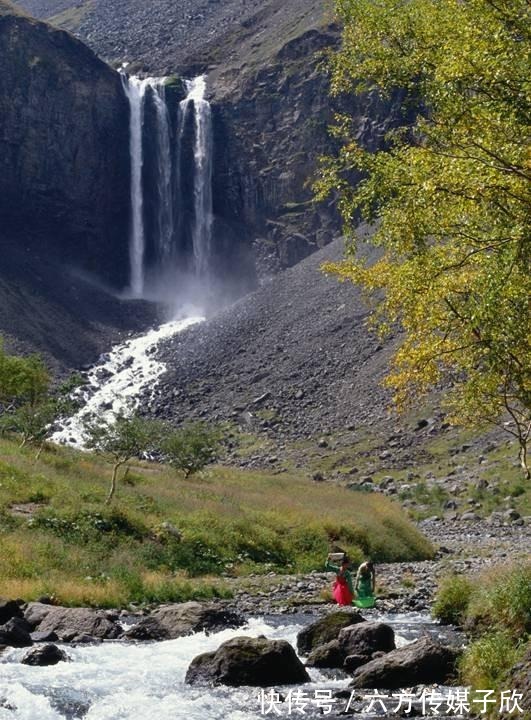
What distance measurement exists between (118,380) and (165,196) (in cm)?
3958

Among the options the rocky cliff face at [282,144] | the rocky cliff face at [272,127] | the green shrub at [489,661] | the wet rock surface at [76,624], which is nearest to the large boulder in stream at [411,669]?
the green shrub at [489,661]

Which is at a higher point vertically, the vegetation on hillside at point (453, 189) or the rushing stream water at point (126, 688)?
the vegetation on hillside at point (453, 189)

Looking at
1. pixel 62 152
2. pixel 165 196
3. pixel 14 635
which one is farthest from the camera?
pixel 165 196

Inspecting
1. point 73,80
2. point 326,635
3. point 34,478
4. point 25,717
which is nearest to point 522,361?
point 326,635

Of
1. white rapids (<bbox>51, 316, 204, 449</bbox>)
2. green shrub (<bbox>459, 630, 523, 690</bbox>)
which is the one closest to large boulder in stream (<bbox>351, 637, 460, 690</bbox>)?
green shrub (<bbox>459, 630, 523, 690</bbox>)

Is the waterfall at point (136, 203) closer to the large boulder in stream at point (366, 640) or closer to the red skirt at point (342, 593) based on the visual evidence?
the red skirt at point (342, 593)

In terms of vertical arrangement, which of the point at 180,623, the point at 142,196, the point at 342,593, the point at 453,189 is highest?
the point at 142,196

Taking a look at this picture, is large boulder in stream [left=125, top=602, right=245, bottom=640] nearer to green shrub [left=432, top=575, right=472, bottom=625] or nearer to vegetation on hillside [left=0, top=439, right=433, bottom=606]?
vegetation on hillside [left=0, top=439, right=433, bottom=606]

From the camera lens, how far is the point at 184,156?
120 meters

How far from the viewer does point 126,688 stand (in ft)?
49.3

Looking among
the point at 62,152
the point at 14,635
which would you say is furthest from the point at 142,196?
the point at 14,635

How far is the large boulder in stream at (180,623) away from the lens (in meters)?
19.1

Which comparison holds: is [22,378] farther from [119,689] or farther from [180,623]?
[119,689]

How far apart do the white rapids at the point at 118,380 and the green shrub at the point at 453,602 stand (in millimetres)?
58052
